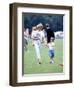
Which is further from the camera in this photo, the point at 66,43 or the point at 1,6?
the point at 66,43

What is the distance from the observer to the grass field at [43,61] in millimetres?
1777

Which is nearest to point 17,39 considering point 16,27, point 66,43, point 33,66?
point 16,27

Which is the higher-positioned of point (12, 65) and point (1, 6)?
point (1, 6)

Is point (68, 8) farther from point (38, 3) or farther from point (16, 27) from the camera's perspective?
point (16, 27)

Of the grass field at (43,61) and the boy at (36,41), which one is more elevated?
the boy at (36,41)

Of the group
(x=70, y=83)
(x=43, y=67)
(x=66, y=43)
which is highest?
(x=66, y=43)

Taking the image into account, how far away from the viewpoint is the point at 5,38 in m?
1.74

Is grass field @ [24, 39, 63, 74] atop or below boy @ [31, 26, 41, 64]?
below

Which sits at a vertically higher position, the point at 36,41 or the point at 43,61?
the point at 36,41

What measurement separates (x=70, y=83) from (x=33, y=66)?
312mm

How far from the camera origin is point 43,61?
1822mm

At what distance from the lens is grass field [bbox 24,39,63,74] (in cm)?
178

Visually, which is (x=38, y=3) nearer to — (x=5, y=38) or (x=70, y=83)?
(x=5, y=38)

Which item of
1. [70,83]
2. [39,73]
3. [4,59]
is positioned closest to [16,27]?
[4,59]
